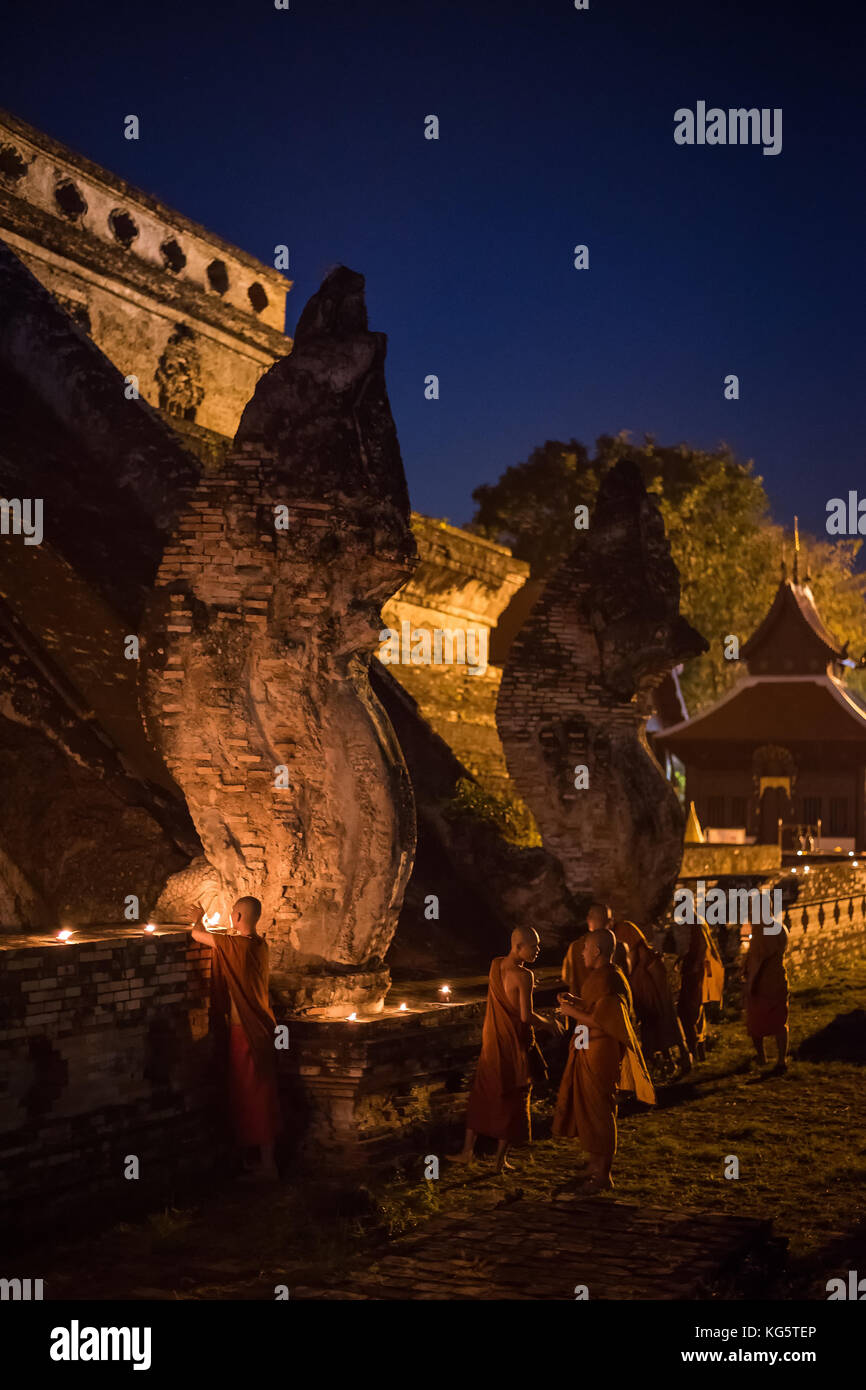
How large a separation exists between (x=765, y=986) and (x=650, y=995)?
4.56 ft

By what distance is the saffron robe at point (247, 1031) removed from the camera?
23.9ft

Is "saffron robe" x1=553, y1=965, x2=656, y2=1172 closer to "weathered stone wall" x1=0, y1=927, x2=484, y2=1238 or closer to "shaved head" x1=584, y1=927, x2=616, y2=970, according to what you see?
"shaved head" x1=584, y1=927, x2=616, y2=970

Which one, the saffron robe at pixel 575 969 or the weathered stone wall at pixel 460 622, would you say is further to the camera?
the weathered stone wall at pixel 460 622

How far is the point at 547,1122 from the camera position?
9156 millimetres

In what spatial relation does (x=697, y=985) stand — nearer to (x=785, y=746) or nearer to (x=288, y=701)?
(x=288, y=701)

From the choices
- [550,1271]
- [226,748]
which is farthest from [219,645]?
[550,1271]

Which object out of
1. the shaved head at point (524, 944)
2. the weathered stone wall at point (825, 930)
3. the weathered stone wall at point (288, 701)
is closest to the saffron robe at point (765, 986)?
the shaved head at point (524, 944)

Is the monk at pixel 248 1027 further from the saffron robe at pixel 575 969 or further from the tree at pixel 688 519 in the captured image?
the tree at pixel 688 519

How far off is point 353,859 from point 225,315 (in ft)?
39.6

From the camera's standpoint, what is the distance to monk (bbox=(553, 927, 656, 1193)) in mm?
7684

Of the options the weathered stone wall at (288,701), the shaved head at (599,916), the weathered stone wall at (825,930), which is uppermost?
the weathered stone wall at (288,701)

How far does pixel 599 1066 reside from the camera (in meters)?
7.84

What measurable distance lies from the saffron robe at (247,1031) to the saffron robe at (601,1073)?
168cm
